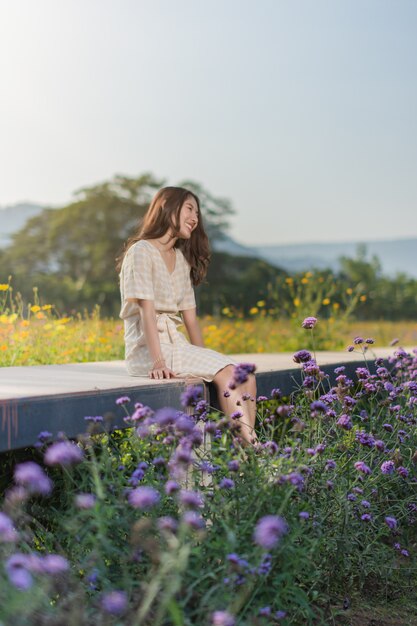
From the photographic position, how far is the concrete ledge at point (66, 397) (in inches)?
91.4

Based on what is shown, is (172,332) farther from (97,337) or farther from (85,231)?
(85,231)

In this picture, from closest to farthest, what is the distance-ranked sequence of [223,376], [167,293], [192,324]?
[223,376] < [167,293] < [192,324]

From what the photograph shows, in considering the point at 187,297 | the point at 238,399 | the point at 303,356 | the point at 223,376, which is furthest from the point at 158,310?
the point at 303,356

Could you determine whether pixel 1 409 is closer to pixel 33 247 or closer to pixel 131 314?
pixel 131 314

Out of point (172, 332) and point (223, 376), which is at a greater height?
point (172, 332)

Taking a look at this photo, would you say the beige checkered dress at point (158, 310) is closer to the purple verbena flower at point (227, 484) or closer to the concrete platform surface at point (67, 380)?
the concrete platform surface at point (67, 380)

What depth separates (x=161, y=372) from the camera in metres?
3.21

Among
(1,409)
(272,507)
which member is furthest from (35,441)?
(272,507)

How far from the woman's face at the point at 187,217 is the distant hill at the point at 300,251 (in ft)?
58.1

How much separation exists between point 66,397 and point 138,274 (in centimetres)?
104

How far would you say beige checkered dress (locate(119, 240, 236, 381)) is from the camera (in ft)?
10.8

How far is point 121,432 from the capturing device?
3.04 m

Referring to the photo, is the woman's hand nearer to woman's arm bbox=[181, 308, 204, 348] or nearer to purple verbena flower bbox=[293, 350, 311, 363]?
woman's arm bbox=[181, 308, 204, 348]

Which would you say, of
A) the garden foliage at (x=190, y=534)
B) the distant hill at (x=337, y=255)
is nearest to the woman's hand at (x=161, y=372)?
the garden foliage at (x=190, y=534)
